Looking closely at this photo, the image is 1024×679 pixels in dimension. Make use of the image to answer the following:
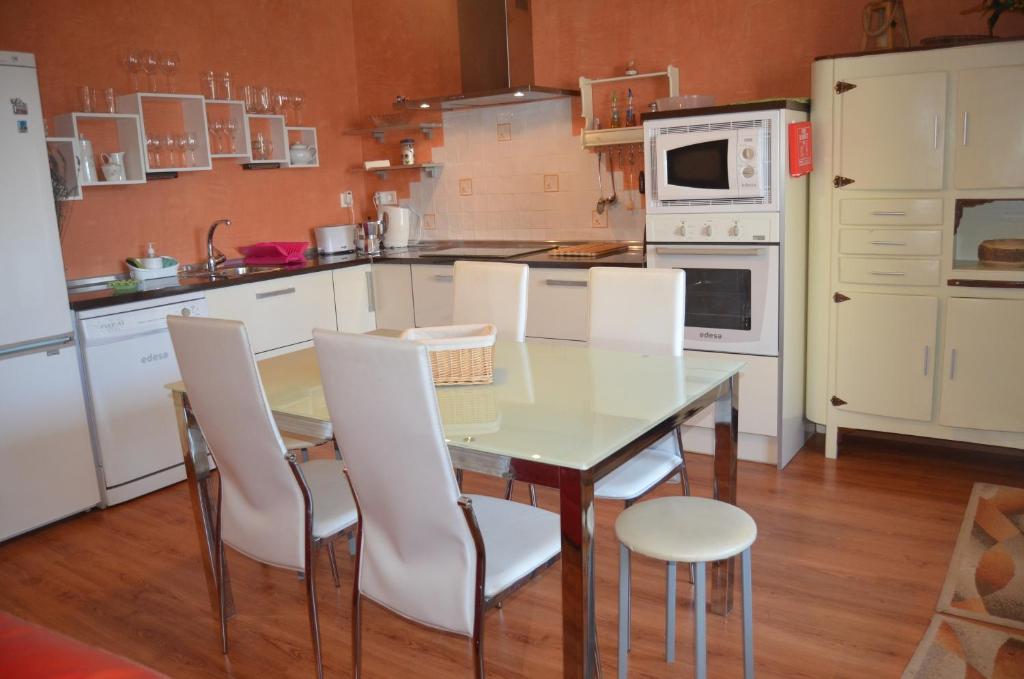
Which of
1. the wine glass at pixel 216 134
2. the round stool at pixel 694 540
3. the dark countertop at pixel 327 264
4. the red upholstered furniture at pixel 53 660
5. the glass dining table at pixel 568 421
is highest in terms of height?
the wine glass at pixel 216 134

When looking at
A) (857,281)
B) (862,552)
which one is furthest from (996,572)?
(857,281)

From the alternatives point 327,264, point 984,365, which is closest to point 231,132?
point 327,264

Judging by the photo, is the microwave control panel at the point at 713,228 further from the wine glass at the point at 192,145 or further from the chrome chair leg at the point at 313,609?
the wine glass at the point at 192,145

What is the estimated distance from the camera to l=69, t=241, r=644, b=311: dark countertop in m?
3.58

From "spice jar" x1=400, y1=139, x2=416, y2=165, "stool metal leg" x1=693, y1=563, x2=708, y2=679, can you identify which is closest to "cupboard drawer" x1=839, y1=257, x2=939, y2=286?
"stool metal leg" x1=693, y1=563, x2=708, y2=679

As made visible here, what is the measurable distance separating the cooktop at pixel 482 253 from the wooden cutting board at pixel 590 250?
0.17m

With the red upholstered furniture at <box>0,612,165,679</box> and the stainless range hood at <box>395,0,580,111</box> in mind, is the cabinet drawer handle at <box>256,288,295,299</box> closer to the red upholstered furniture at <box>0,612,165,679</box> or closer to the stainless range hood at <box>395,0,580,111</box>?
the stainless range hood at <box>395,0,580,111</box>

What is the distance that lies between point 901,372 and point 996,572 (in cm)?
104

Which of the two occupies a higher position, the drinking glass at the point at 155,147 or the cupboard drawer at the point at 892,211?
the drinking glass at the point at 155,147

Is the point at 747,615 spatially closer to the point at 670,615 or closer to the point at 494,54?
the point at 670,615

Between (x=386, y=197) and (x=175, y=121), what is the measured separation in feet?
4.53

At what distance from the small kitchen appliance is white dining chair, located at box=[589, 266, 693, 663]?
2.55 meters

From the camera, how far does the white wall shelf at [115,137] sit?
3.97m

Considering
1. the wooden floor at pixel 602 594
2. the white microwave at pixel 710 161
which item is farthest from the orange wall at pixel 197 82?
the white microwave at pixel 710 161
